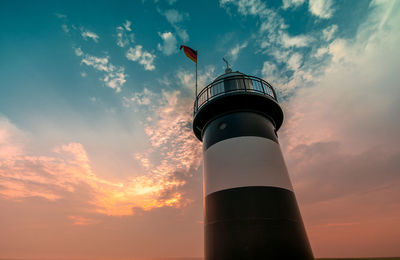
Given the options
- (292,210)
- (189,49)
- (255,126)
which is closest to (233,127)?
(255,126)

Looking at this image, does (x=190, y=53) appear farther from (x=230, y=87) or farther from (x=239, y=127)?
(x=239, y=127)

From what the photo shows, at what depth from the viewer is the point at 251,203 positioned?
23.7 feet

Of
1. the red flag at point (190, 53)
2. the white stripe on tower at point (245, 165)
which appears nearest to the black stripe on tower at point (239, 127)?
the white stripe on tower at point (245, 165)

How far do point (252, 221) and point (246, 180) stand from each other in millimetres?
1569

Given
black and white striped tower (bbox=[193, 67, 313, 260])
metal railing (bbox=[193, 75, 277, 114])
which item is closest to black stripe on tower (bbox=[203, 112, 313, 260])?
black and white striped tower (bbox=[193, 67, 313, 260])

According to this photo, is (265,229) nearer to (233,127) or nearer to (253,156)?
(253,156)

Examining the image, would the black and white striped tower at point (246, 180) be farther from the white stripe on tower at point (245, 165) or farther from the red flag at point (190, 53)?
the red flag at point (190, 53)

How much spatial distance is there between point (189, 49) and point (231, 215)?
13281 millimetres

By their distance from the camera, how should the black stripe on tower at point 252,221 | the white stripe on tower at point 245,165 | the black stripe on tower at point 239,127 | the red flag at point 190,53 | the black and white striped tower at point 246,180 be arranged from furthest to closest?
the red flag at point 190,53
the black stripe on tower at point 239,127
the white stripe on tower at point 245,165
the black and white striped tower at point 246,180
the black stripe on tower at point 252,221

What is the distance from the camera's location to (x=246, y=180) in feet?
25.3

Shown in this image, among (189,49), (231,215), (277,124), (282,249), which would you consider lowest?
(282,249)

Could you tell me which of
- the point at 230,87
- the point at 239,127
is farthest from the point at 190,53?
the point at 239,127

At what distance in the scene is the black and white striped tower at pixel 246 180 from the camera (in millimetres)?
6754

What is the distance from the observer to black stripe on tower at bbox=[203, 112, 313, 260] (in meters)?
6.58
